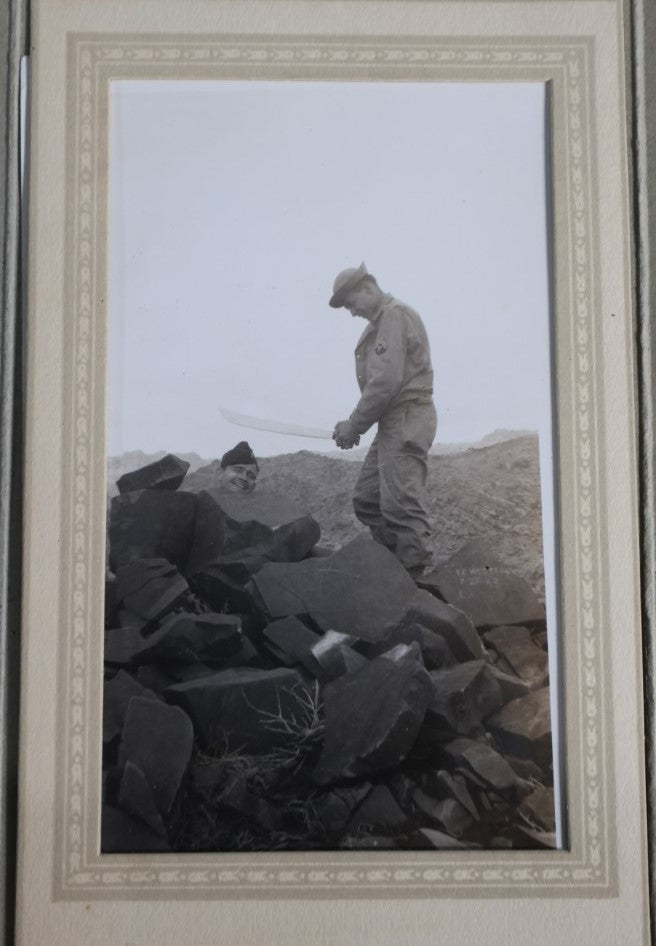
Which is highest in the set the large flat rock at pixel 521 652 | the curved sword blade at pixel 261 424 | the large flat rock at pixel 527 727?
the curved sword blade at pixel 261 424

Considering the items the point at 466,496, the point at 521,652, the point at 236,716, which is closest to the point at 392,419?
the point at 466,496

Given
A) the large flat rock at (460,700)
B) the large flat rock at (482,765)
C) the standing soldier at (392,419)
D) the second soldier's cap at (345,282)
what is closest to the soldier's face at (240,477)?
the standing soldier at (392,419)

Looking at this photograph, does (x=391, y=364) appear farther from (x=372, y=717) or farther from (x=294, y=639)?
(x=372, y=717)

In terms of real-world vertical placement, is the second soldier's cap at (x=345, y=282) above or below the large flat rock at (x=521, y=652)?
above

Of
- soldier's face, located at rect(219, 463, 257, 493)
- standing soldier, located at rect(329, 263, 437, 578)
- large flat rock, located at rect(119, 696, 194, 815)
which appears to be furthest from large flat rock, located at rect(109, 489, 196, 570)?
standing soldier, located at rect(329, 263, 437, 578)

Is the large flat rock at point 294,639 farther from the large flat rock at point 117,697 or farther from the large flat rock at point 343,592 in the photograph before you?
the large flat rock at point 117,697

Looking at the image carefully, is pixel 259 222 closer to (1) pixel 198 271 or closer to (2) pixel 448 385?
(1) pixel 198 271

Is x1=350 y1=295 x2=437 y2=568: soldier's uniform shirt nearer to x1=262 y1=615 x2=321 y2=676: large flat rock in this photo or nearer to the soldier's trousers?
the soldier's trousers

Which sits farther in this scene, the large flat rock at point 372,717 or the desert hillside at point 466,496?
the desert hillside at point 466,496
